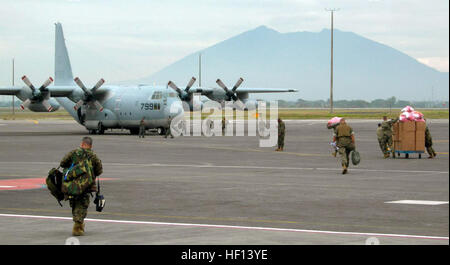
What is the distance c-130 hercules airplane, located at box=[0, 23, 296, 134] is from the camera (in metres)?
54.0

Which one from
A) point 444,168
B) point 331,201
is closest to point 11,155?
point 444,168

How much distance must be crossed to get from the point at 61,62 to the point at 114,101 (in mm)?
10071

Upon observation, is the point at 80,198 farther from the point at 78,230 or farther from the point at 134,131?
the point at 134,131

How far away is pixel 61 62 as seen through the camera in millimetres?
64438

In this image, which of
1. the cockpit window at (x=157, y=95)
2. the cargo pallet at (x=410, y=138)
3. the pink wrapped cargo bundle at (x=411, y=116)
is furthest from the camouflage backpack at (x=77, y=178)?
the cockpit window at (x=157, y=95)

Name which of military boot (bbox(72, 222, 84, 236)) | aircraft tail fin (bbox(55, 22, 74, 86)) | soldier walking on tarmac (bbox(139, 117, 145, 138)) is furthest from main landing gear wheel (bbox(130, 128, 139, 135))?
military boot (bbox(72, 222, 84, 236))

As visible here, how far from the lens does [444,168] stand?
26328mm

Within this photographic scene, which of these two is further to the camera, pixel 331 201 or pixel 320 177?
pixel 320 177

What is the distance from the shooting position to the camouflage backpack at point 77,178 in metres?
12.3

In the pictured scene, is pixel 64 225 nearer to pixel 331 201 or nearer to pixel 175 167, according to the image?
pixel 331 201

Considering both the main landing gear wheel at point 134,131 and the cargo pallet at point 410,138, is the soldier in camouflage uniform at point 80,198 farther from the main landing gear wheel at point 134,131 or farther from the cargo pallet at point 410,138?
the main landing gear wheel at point 134,131

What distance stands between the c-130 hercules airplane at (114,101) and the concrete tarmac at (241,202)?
22055 mm

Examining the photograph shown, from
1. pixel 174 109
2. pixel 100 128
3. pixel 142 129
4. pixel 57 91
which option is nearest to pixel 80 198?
pixel 142 129

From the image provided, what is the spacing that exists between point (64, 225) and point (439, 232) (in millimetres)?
6150
